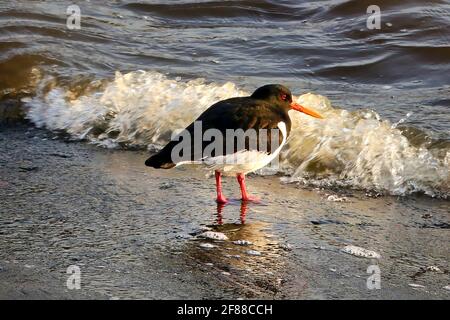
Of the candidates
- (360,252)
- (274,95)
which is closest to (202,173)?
(274,95)

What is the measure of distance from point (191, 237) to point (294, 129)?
2289 millimetres

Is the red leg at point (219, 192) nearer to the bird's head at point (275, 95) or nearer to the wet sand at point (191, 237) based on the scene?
the wet sand at point (191, 237)

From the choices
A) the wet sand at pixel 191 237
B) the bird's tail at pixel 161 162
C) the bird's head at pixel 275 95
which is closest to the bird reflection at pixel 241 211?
the wet sand at pixel 191 237

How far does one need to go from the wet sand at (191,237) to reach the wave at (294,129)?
0.92 ft

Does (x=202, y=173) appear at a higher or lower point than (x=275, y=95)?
lower

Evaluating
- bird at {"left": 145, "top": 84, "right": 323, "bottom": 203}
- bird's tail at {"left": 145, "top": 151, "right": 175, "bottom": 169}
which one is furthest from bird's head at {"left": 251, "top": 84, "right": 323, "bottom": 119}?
bird's tail at {"left": 145, "top": 151, "right": 175, "bottom": 169}

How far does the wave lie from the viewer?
657 centimetres

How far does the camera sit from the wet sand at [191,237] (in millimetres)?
4509

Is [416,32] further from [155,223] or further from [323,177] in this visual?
[155,223]

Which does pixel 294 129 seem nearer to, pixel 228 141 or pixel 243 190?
pixel 243 190

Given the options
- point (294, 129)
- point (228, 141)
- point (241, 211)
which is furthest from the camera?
point (294, 129)

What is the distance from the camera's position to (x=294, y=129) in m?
7.30

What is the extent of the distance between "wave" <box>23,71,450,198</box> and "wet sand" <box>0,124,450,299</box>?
279mm

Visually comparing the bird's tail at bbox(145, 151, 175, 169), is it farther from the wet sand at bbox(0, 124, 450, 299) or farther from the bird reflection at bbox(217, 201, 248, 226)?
the bird reflection at bbox(217, 201, 248, 226)
